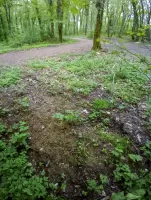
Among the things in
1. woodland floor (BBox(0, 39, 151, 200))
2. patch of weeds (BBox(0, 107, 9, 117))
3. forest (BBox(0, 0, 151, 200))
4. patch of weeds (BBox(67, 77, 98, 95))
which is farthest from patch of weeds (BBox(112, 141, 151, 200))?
patch of weeds (BBox(0, 107, 9, 117))

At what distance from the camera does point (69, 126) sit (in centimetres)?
352

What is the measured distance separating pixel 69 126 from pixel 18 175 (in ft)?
4.58

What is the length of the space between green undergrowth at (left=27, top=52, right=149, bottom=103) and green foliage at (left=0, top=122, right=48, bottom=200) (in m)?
2.57

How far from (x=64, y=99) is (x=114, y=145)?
2.04 m

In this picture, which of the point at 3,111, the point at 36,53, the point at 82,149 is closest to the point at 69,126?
the point at 82,149

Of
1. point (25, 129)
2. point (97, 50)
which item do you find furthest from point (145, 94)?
point (97, 50)

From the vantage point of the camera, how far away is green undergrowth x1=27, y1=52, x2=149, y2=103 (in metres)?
5.11

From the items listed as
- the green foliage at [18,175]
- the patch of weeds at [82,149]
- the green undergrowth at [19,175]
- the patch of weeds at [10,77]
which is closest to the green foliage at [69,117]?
the patch of weeds at [82,149]

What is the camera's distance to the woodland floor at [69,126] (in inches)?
104

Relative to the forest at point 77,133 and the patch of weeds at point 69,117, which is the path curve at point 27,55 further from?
the patch of weeds at point 69,117

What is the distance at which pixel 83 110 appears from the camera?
4105 mm

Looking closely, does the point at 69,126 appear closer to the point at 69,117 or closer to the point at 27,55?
the point at 69,117

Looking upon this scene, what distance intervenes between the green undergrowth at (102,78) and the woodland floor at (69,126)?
0.24ft

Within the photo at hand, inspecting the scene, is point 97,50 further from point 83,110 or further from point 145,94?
point 83,110
